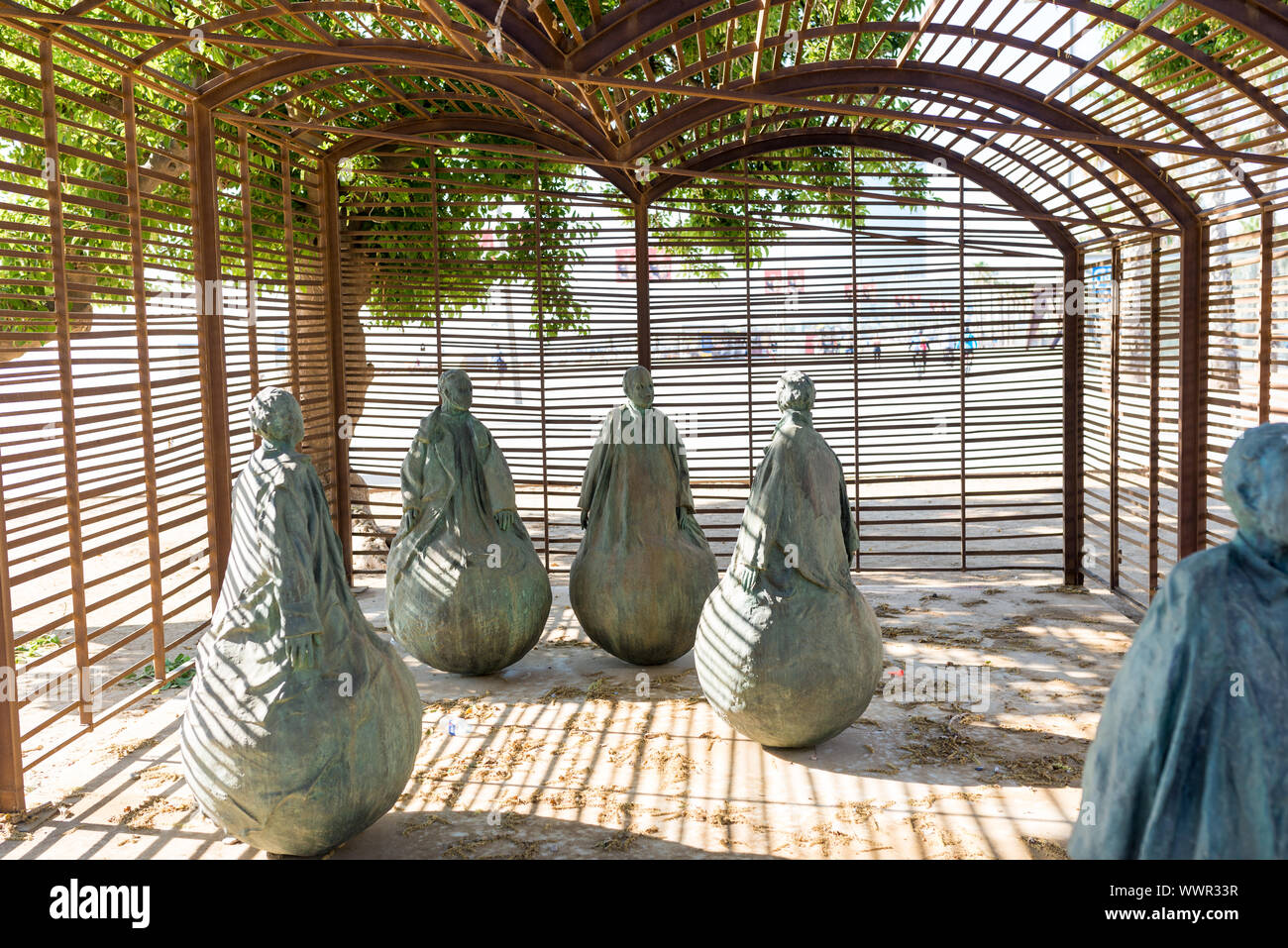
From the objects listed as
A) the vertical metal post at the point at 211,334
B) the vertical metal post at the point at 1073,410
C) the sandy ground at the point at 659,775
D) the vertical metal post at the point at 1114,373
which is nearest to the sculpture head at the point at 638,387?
the sandy ground at the point at 659,775

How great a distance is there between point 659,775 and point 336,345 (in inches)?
243

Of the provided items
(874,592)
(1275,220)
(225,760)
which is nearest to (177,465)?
(225,760)

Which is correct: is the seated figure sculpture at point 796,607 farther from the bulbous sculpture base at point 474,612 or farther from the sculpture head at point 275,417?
the sculpture head at point 275,417

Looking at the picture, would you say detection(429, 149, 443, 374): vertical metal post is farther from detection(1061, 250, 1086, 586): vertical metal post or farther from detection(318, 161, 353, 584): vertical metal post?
detection(1061, 250, 1086, 586): vertical metal post

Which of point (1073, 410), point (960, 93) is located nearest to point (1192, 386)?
point (1073, 410)

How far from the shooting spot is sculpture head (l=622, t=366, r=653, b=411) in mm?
7312

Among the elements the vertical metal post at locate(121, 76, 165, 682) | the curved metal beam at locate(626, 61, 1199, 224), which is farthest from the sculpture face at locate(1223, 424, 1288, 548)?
the vertical metal post at locate(121, 76, 165, 682)

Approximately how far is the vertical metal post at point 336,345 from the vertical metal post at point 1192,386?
24.2 ft

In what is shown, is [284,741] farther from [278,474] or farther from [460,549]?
[460,549]

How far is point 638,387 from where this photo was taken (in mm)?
7312

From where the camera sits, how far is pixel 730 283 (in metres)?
10.5

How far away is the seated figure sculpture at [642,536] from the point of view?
7.30 m

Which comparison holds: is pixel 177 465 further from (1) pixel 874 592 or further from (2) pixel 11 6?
(1) pixel 874 592

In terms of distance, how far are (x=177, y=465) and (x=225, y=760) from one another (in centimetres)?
350
